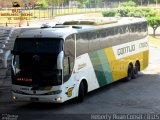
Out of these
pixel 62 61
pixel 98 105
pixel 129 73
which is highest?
pixel 62 61

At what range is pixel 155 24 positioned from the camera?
166ft

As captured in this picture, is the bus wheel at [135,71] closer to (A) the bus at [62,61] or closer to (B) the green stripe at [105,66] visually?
(A) the bus at [62,61]

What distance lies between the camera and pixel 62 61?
1591cm

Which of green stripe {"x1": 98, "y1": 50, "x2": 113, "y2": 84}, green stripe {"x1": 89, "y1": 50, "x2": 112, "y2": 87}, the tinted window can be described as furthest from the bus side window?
green stripe {"x1": 98, "y1": 50, "x2": 113, "y2": 84}

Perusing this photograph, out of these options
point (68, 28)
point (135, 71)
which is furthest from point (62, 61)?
point (135, 71)

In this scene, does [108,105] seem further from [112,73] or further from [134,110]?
[112,73]

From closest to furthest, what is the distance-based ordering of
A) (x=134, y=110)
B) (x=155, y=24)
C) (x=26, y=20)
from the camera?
1. (x=134, y=110)
2. (x=155, y=24)
3. (x=26, y=20)

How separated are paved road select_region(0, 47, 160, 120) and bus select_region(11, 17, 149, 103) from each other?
0.40m

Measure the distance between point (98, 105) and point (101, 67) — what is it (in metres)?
3.03

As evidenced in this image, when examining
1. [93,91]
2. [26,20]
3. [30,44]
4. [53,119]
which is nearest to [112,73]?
[93,91]

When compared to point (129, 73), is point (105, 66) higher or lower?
higher

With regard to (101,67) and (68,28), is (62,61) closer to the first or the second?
(68,28)

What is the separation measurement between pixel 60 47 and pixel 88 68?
2.44m

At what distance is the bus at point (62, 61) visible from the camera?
15914 mm
